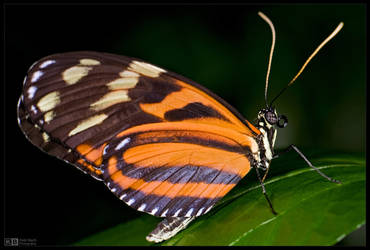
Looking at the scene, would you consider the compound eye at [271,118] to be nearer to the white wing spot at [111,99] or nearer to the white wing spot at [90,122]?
the white wing spot at [111,99]

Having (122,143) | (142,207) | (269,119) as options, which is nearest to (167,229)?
(142,207)

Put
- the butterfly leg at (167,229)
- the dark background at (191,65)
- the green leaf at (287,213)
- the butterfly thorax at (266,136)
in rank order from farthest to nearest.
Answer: the dark background at (191,65) < the butterfly thorax at (266,136) < the butterfly leg at (167,229) < the green leaf at (287,213)

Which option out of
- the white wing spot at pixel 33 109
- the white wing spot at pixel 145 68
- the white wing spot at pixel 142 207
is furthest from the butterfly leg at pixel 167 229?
the white wing spot at pixel 33 109

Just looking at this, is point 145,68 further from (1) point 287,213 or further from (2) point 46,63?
(1) point 287,213

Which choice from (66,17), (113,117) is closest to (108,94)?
(113,117)

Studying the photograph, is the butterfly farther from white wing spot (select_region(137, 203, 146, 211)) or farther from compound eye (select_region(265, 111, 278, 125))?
compound eye (select_region(265, 111, 278, 125))
